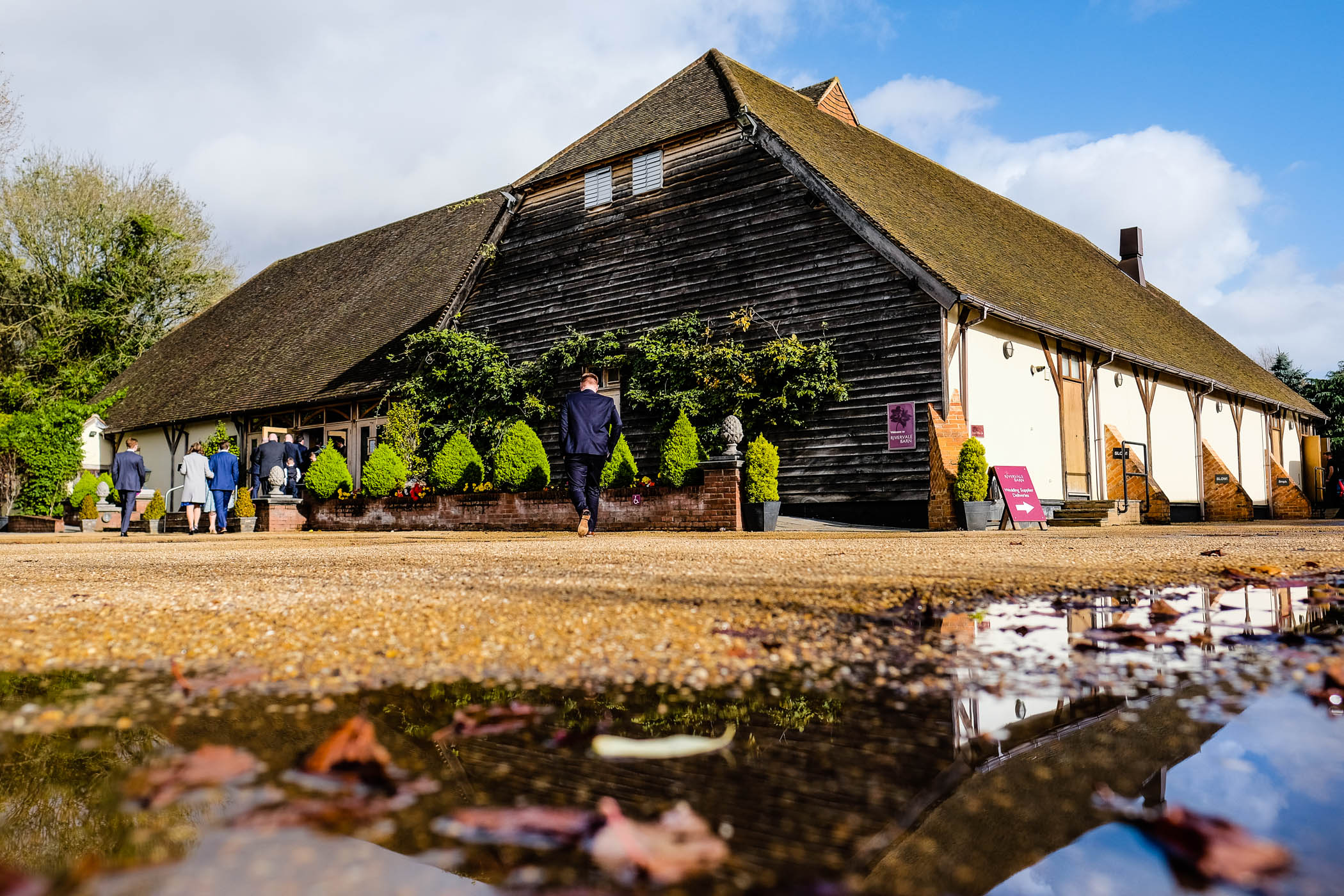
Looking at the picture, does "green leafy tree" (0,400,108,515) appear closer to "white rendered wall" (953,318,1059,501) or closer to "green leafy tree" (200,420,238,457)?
"green leafy tree" (200,420,238,457)

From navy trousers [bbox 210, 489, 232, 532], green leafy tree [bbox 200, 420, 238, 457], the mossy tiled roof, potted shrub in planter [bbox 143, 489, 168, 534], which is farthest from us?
green leafy tree [bbox 200, 420, 238, 457]

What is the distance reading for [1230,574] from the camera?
491 centimetres

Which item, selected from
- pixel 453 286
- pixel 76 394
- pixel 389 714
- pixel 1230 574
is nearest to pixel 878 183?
pixel 453 286

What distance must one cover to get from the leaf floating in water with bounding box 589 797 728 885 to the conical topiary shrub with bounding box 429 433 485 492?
50.7 ft

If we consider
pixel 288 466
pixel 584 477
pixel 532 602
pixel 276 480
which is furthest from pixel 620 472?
pixel 532 602

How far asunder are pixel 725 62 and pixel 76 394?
86.0ft

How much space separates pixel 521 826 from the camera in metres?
1.26

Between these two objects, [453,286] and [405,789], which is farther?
[453,286]

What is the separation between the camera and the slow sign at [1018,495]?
13680mm

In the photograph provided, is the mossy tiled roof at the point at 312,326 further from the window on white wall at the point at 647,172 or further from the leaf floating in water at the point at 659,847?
the leaf floating in water at the point at 659,847

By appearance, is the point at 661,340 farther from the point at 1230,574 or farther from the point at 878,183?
the point at 1230,574

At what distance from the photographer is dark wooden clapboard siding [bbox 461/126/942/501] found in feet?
46.2

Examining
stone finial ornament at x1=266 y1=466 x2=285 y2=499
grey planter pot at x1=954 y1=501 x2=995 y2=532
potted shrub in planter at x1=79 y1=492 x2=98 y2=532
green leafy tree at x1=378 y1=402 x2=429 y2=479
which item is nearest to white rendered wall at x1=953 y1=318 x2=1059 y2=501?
grey planter pot at x1=954 y1=501 x2=995 y2=532

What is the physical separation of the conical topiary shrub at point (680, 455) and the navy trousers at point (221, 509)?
872 centimetres
